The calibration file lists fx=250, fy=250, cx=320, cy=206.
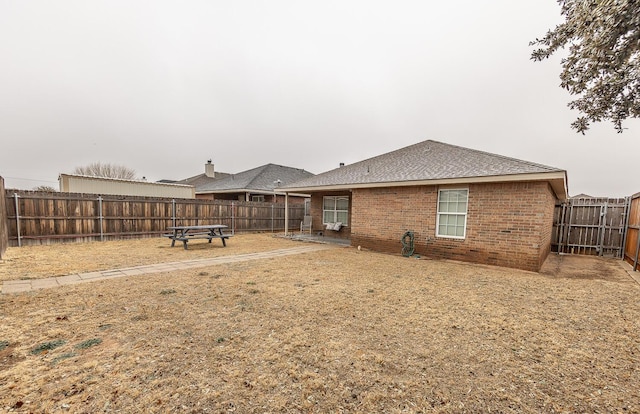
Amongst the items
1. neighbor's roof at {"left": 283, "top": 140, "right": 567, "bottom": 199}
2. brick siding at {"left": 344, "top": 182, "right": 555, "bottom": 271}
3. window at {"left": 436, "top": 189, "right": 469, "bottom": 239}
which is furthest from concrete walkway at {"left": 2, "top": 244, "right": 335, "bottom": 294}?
window at {"left": 436, "top": 189, "right": 469, "bottom": 239}

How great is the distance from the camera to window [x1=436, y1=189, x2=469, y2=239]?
7.75 meters

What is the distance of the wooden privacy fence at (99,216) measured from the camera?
8781 millimetres

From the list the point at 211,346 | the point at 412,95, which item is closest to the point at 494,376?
the point at 211,346

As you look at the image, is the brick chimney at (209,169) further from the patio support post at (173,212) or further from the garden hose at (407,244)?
the garden hose at (407,244)

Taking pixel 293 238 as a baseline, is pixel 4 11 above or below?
above

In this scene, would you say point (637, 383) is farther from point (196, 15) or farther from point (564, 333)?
point (196, 15)

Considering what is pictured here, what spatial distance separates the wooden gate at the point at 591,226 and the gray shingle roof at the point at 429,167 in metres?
4.77

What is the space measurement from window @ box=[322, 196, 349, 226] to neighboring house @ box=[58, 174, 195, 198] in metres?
10.3

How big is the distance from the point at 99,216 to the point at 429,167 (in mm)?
13193

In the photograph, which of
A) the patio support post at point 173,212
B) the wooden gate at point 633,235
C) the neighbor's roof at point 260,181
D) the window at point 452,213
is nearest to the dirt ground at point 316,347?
the window at point 452,213

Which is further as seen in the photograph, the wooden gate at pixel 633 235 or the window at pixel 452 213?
the window at pixel 452 213

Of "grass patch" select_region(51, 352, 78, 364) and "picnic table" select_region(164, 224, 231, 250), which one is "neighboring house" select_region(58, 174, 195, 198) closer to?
"picnic table" select_region(164, 224, 231, 250)

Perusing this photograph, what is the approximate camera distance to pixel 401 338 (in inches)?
113

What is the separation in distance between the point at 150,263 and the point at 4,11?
864 centimetres
